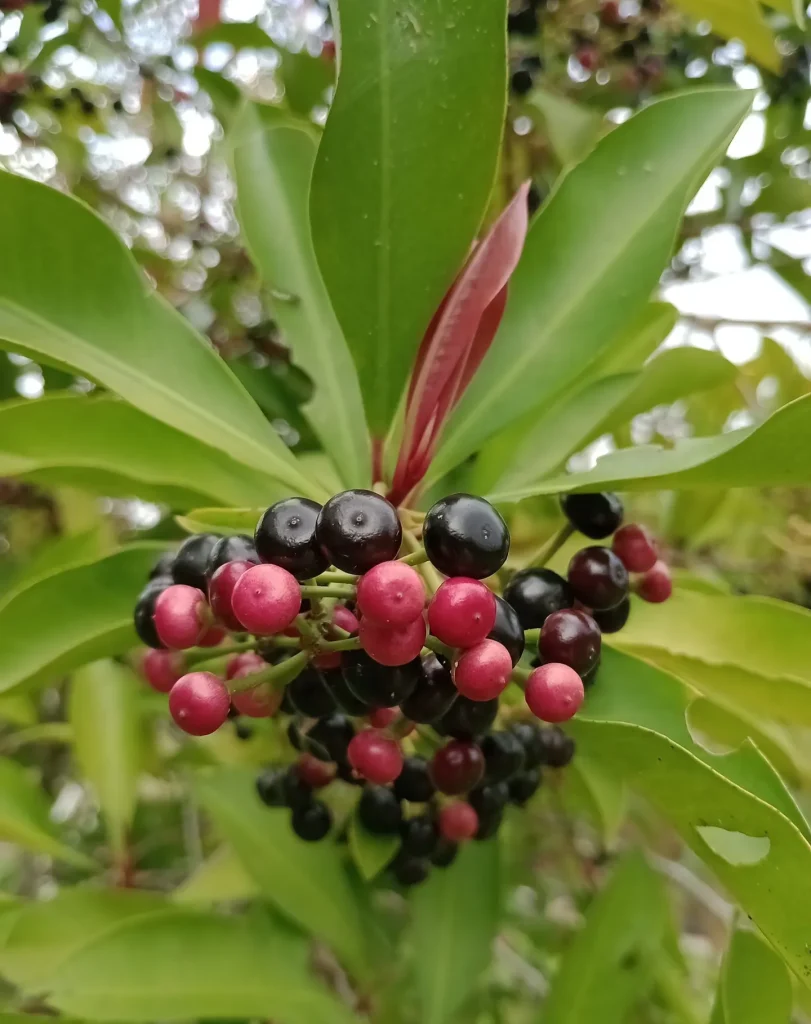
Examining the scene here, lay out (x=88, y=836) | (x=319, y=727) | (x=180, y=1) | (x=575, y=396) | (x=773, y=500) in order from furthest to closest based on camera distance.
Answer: (x=180, y=1) < (x=88, y=836) < (x=773, y=500) < (x=575, y=396) < (x=319, y=727)

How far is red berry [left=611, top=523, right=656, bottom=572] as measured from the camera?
89cm

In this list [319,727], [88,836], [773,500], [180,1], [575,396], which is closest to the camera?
[319,727]

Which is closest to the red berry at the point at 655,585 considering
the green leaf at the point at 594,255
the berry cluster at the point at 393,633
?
the berry cluster at the point at 393,633

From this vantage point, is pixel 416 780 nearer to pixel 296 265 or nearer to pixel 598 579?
pixel 598 579

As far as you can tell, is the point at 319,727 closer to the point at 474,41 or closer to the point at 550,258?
the point at 550,258

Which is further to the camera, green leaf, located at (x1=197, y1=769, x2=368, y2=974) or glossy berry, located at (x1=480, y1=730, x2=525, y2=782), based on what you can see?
green leaf, located at (x1=197, y1=769, x2=368, y2=974)

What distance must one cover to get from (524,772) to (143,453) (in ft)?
1.82

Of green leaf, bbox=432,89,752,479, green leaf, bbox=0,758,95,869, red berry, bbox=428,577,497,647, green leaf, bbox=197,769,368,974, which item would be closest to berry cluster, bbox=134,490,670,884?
red berry, bbox=428,577,497,647

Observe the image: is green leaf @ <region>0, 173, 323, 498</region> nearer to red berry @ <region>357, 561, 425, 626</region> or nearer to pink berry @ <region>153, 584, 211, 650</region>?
pink berry @ <region>153, 584, 211, 650</region>

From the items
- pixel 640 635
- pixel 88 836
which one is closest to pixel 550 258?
pixel 640 635

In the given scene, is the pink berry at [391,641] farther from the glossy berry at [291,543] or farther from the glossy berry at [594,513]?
the glossy berry at [594,513]

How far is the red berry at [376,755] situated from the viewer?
0.81m

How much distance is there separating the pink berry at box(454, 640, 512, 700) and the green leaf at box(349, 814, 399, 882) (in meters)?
0.47

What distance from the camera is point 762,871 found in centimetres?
64
